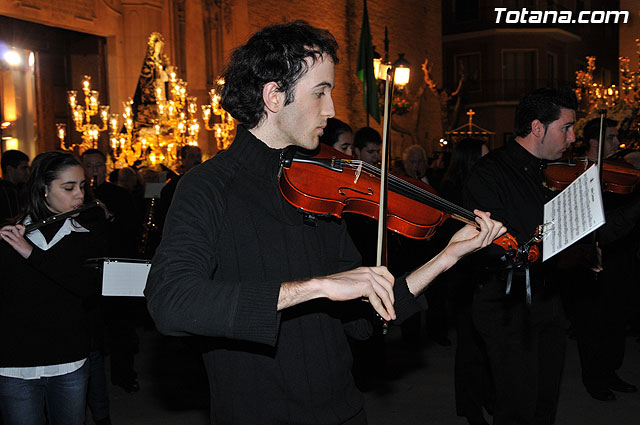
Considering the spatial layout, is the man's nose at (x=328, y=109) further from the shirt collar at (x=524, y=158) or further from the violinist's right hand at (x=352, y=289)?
the shirt collar at (x=524, y=158)

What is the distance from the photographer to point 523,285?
3.77m

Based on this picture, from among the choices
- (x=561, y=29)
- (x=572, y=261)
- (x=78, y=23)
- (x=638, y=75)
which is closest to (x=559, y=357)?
(x=572, y=261)

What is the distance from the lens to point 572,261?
3605 millimetres

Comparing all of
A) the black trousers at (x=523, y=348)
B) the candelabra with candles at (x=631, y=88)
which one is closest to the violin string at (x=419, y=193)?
the black trousers at (x=523, y=348)

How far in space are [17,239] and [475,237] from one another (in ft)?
7.57

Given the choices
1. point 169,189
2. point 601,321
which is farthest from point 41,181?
point 601,321

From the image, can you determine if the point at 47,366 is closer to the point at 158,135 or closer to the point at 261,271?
the point at 261,271

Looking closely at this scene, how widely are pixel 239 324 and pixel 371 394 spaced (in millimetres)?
4318

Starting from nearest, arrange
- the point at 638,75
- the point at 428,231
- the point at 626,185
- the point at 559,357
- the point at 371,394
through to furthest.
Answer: the point at 428,231, the point at 559,357, the point at 626,185, the point at 371,394, the point at 638,75

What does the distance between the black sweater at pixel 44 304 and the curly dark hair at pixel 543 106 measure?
8.29 feet

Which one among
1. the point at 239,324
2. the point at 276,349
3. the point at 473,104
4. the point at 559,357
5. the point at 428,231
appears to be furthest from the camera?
the point at 473,104

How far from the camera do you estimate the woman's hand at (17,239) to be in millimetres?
3322

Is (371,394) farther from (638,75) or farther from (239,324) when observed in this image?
(638,75)

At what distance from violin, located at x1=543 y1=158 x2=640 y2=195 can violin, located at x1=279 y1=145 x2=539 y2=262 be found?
4.98 feet
